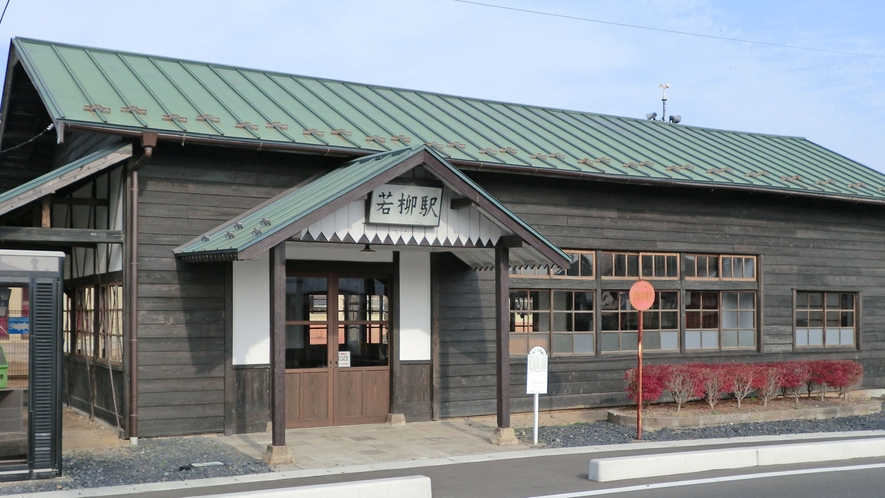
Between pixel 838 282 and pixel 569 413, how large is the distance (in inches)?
285

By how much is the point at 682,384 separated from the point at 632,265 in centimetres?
259

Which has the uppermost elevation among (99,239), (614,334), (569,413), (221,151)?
(221,151)

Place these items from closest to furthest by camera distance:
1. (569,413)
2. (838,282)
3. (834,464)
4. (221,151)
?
1. (834,464)
2. (221,151)
3. (569,413)
4. (838,282)

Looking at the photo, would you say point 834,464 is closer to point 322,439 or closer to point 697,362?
point 697,362

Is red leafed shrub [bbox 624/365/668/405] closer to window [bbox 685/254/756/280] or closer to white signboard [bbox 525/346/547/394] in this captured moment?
white signboard [bbox 525/346/547/394]

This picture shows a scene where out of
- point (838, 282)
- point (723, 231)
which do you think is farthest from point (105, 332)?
point (838, 282)

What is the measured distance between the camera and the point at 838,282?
18.5 metres

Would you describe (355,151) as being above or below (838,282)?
above

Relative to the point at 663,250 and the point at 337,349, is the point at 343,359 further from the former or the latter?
the point at 663,250

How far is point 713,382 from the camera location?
14.7 meters

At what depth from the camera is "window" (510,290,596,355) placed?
49.5ft

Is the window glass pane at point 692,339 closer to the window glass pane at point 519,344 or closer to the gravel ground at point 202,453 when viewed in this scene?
the gravel ground at point 202,453

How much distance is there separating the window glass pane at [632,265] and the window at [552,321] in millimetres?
930

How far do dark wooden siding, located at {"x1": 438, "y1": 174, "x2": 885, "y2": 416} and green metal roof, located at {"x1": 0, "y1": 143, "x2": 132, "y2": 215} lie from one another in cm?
525
